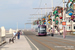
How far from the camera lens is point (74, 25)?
3462 inches

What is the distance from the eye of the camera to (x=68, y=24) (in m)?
90.2

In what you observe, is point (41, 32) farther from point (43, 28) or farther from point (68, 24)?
point (68, 24)

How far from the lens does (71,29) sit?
8800 centimetres

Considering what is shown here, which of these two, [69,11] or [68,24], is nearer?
[69,11]

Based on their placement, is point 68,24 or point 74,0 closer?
point 74,0

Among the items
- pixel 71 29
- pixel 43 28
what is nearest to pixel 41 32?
pixel 43 28

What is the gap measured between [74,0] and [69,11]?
7447 millimetres

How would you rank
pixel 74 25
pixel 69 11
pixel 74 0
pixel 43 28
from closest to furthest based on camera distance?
pixel 74 0
pixel 69 11
pixel 43 28
pixel 74 25

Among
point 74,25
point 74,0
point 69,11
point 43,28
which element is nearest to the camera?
point 74,0

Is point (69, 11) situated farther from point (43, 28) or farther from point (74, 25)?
point (74, 25)

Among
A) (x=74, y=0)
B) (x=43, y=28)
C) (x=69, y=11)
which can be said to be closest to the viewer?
(x=74, y=0)

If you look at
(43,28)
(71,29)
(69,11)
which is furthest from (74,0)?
(71,29)

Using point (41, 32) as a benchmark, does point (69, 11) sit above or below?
above

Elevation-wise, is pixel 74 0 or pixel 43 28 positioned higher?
pixel 74 0
